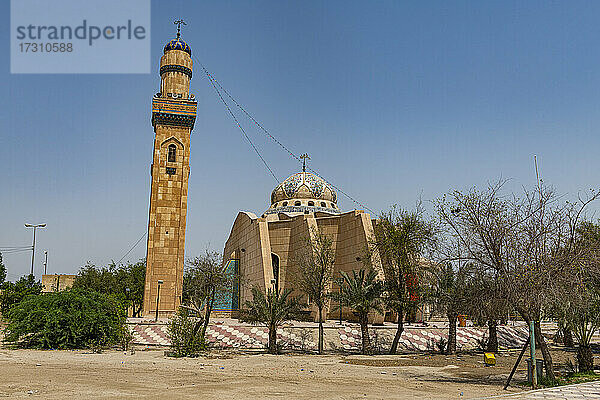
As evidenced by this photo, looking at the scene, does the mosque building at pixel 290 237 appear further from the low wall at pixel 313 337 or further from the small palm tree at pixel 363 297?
the small palm tree at pixel 363 297

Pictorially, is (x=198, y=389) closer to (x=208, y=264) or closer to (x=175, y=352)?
(x=175, y=352)

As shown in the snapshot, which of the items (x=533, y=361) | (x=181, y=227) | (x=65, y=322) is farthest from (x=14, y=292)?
(x=533, y=361)

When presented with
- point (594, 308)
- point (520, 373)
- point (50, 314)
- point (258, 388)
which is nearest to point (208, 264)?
point (50, 314)

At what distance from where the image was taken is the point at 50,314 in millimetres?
19375

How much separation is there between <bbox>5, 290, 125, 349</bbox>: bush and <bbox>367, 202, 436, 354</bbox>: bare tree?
10621 mm

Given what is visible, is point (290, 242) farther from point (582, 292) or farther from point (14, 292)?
point (582, 292)

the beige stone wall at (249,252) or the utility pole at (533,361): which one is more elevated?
the beige stone wall at (249,252)

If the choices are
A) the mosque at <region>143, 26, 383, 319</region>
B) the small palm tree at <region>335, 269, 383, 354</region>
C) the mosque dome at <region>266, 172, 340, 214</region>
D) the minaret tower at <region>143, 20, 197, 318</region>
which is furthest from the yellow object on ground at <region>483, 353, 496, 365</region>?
the mosque dome at <region>266, 172, 340, 214</region>

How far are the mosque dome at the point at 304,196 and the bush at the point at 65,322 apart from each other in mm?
22860

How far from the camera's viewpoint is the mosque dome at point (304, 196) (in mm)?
42719

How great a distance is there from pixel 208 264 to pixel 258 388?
10.6m

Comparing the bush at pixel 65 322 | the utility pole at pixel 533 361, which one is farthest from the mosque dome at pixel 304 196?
the utility pole at pixel 533 361

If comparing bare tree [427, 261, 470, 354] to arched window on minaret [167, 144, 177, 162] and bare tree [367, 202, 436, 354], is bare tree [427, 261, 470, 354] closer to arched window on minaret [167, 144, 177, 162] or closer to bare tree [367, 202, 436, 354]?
bare tree [367, 202, 436, 354]

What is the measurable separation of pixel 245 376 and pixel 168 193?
23.4 m
